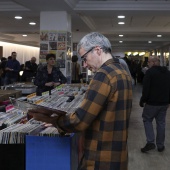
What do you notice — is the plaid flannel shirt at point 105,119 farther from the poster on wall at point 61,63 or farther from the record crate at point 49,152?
the poster on wall at point 61,63

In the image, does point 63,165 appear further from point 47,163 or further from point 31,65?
point 31,65

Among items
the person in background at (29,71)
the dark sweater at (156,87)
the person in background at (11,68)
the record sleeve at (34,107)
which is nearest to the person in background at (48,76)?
the dark sweater at (156,87)

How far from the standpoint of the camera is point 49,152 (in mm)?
2184

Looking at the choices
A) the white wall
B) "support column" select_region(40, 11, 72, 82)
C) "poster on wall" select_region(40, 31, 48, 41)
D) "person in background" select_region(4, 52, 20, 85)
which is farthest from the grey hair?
the white wall

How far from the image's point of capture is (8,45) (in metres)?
21.9

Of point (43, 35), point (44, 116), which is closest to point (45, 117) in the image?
point (44, 116)

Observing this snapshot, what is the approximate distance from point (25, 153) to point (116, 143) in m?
0.76

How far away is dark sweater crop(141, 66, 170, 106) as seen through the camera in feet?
16.1

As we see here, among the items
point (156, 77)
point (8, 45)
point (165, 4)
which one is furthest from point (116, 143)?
point (8, 45)

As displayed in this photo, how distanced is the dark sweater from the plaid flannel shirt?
3.16m

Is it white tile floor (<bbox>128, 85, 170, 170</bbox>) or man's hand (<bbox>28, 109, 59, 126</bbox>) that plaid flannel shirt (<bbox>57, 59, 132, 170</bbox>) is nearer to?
man's hand (<bbox>28, 109, 59, 126</bbox>)

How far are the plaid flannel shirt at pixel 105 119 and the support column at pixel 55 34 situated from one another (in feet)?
20.4

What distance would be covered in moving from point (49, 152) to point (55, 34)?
19.7 feet

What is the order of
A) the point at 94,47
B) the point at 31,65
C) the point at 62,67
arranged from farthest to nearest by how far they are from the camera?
the point at 31,65, the point at 62,67, the point at 94,47
